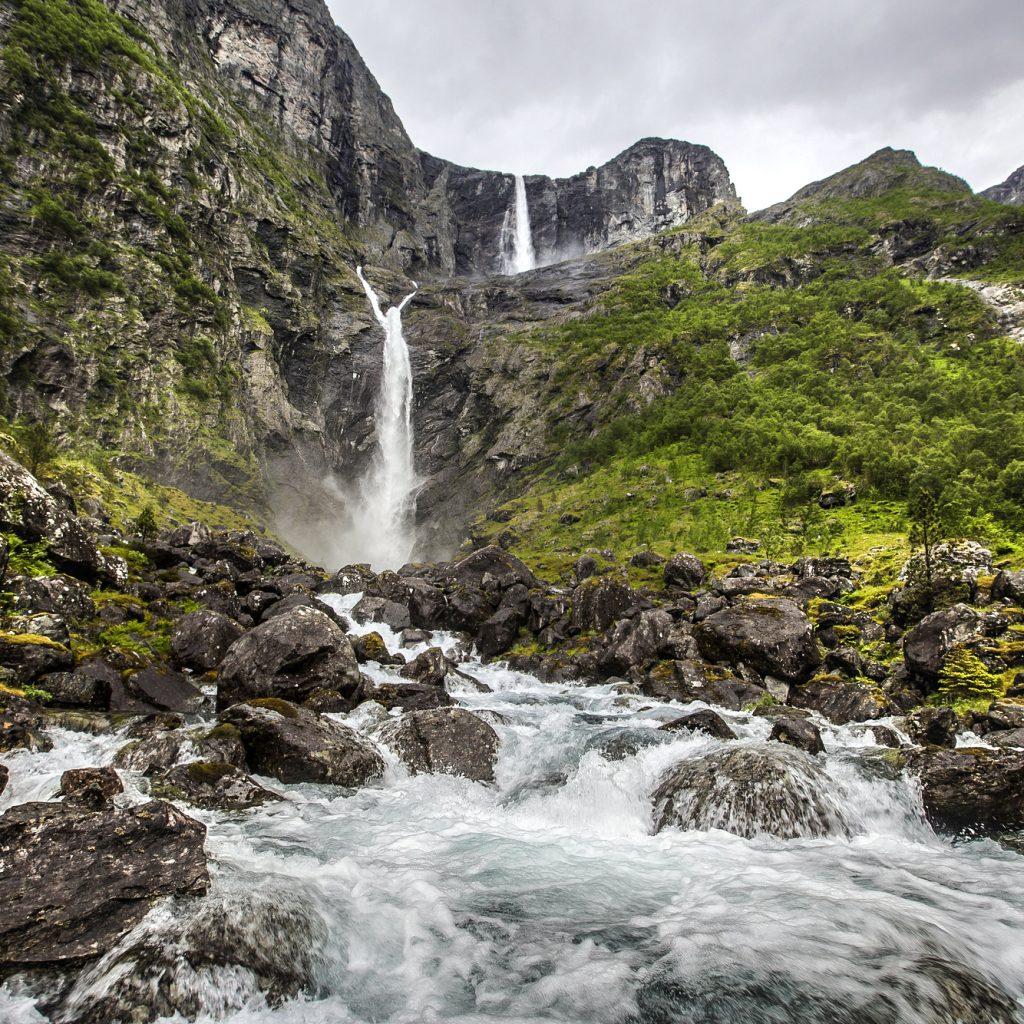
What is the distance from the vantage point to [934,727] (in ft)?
43.8

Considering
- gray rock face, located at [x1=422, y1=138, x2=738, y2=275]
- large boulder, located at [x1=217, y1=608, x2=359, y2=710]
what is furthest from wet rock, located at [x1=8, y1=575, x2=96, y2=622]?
gray rock face, located at [x1=422, y1=138, x2=738, y2=275]

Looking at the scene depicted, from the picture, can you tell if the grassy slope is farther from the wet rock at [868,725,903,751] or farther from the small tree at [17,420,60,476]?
the small tree at [17,420,60,476]

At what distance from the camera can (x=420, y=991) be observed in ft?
19.5

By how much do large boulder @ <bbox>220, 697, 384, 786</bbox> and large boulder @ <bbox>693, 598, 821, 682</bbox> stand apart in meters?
13.4

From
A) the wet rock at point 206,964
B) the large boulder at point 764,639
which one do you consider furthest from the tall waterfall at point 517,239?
the wet rock at point 206,964

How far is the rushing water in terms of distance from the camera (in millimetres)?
5465

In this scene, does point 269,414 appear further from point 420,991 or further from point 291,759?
point 420,991

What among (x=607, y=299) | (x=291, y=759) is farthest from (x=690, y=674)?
(x=607, y=299)

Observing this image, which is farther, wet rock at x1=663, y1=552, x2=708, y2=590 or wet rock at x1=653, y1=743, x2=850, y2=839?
wet rock at x1=663, y1=552, x2=708, y2=590

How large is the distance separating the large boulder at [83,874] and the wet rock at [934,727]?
49.0 feet

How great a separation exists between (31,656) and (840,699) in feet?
68.7

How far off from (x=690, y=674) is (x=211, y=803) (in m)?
15.5

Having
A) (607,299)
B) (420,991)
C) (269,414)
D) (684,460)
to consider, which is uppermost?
(607,299)

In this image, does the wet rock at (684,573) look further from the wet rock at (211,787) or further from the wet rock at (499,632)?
the wet rock at (211,787)
